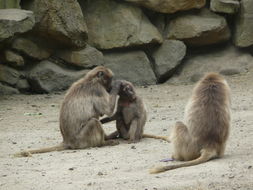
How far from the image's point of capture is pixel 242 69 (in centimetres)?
1573

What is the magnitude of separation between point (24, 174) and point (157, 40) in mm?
8850

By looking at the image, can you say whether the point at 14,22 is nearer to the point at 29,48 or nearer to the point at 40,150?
the point at 29,48

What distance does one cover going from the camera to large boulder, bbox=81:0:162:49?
610 inches

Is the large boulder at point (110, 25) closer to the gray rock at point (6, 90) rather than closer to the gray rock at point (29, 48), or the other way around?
the gray rock at point (29, 48)

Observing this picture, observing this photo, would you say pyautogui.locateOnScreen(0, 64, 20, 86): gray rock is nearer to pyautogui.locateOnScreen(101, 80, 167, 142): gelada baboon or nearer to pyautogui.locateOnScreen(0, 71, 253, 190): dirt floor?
pyautogui.locateOnScreen(0, 71, 253, 190): dirt floor

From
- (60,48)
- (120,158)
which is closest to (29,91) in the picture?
(60,48)

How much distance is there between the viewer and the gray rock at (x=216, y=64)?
51.6ft

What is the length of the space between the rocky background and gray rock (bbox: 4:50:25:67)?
2 centimetres

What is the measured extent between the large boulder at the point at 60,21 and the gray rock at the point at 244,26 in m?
4.08

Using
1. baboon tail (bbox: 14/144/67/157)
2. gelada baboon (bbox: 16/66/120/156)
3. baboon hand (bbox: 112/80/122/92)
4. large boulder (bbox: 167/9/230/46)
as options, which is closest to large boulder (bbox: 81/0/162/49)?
large boulder (bbox: 167/9/230/46)

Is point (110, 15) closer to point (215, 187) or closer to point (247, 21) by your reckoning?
point (247, 21)

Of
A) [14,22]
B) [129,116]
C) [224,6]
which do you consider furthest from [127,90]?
[224,6]

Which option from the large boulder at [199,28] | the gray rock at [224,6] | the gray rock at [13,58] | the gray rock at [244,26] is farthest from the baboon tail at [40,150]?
the gray rock at [244,26]

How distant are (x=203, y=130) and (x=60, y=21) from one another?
764 cm
